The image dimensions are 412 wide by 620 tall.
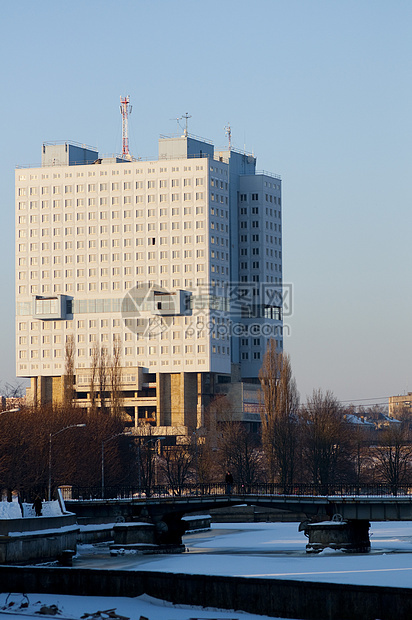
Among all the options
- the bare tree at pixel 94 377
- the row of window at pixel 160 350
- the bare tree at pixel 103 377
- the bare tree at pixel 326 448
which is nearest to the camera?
the bare tree at pixel 326 448

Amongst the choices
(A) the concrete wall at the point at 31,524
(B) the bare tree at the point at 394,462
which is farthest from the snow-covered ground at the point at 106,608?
(B) the bare tree at the point at 394,462

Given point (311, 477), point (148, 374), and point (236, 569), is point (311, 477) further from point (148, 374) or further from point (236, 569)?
point (236, 569)

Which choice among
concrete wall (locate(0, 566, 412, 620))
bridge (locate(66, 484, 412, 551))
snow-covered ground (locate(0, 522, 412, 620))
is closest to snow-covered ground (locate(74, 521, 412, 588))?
snow-covered ground (locate(0, 522, 412, 620))

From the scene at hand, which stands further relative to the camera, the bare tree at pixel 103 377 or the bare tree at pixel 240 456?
the bare tree at pixel 103 377

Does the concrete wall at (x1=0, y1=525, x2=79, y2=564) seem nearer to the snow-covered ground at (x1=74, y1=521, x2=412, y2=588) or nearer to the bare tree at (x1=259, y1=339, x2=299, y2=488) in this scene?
the snow-covered ground at (x1=74, y1=521, x2=412, y2=588)

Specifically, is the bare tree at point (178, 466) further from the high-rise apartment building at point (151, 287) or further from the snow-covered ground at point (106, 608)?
the snow-covered ground at point (106, 608)

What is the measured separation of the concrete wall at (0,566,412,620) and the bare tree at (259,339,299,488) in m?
79.2

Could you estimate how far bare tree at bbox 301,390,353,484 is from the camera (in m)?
145

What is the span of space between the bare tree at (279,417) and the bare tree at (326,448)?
86.8 inches

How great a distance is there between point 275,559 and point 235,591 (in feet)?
103

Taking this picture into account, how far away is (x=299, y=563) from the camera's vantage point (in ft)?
250

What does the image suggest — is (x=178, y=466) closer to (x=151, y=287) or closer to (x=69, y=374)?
(x=69, y=374)

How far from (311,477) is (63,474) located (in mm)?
46652

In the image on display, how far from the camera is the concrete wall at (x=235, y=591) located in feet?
145
